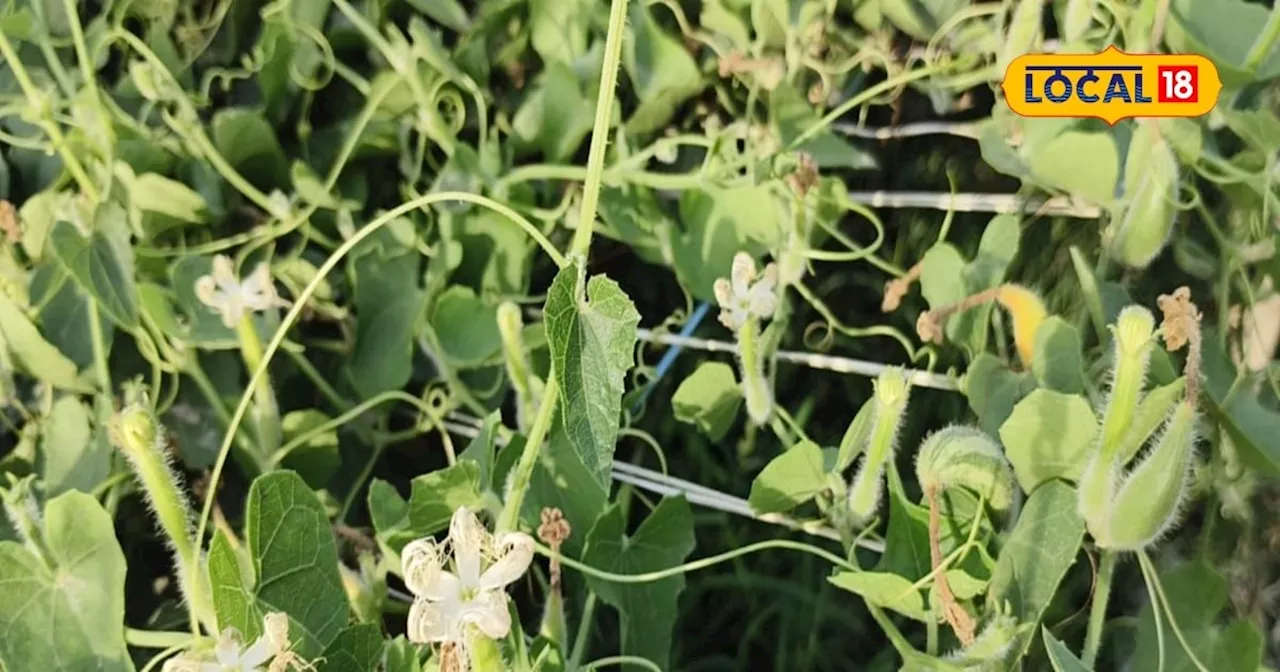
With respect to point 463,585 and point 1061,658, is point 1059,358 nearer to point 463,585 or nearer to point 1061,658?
point 1061,658

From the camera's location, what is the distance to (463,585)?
388mm

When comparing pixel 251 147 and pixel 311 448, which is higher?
pixel 251 147

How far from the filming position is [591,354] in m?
0.42

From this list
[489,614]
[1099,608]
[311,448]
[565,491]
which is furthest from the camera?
[311,448]

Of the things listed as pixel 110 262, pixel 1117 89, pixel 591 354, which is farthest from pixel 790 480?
pixel 110 262

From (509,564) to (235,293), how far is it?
328 mm

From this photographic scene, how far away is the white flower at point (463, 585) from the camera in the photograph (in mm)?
377

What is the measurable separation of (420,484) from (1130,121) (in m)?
0.44

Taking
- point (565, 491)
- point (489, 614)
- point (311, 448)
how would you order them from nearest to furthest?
1. point (489, 614)
2. point (565, 491)
3. point (311, 448)

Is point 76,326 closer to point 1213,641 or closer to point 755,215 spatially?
point 755,215

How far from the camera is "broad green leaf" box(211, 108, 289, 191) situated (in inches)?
28.2

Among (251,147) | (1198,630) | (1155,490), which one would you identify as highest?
(251,147)

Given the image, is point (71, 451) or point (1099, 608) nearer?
point (1099, 608)

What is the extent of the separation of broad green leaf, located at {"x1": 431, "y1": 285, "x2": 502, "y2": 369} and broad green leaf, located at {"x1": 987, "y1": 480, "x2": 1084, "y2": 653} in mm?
347
